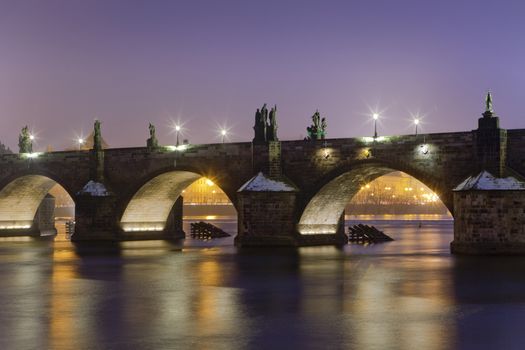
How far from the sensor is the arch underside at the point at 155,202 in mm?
53156

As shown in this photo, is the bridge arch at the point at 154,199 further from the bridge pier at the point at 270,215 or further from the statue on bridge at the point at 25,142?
the statue on bridge at the point at 25,142

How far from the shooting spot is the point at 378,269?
2964 centimetres

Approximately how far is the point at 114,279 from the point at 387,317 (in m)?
11.6

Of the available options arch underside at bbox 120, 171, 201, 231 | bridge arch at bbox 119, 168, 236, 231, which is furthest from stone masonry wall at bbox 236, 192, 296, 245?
arch underside at bbox 120, 171, 201, 231

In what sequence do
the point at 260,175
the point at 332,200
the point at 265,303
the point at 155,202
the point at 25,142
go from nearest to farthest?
the point at 265,303
the point at 260,175
the point at 332,200
the point at 155,202
the point at 25,142

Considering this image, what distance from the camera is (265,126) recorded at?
46094mm

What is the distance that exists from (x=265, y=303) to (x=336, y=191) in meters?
26.4

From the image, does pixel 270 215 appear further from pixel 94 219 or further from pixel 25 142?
pixel 25 142

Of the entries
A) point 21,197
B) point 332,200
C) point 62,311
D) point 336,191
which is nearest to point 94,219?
point 21,197

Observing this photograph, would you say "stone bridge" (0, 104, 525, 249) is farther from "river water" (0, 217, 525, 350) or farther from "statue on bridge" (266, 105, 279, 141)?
"river water" (0, 217, 525, 350)

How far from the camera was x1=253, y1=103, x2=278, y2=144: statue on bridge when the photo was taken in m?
45.9

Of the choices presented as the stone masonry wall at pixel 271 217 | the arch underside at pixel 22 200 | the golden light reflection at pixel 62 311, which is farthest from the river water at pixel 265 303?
the arch underside at pixel 22 200

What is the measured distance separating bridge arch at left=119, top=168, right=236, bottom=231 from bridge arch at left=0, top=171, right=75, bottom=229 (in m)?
9.92

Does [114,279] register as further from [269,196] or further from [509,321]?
[269,196]
